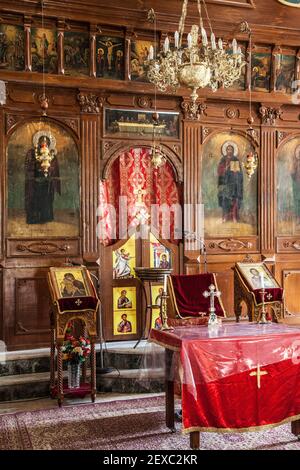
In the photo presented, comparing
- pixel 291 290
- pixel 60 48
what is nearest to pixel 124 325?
pixel 291 290

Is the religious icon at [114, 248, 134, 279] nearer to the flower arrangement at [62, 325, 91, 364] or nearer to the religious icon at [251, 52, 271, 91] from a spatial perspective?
the flower arrangement at [62, 325, 91, 364]

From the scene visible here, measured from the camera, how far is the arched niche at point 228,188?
329 inches

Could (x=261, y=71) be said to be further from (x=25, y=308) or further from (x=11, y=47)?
(x=25, y=308)

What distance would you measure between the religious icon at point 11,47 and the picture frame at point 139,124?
1378 mm

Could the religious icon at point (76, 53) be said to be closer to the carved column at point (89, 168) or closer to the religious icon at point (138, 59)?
the carved column at point (89, 168)

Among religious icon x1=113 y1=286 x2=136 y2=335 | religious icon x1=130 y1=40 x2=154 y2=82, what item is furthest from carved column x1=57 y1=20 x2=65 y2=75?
religious icon x1=113 y1=286 x2=136 y2=335

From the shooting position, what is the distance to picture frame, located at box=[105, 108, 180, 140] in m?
7.84

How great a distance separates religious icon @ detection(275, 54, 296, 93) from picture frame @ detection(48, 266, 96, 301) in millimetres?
4501

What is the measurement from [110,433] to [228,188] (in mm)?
4602

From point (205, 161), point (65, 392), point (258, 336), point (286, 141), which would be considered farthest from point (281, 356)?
point (286, 141)

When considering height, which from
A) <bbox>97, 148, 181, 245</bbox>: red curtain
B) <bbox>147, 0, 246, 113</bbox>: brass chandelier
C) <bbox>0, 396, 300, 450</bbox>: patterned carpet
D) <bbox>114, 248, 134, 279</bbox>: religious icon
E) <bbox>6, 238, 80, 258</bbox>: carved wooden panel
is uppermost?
<bbox>147, 0, 246, 113</bbox>: brass chandelier

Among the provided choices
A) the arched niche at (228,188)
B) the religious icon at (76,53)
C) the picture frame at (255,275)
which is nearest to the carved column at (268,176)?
the arched niche at (228,188)

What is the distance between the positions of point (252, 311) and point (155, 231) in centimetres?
199

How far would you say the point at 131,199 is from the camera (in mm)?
8023
